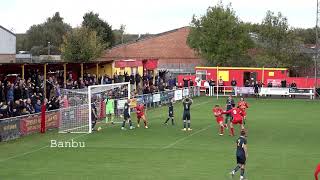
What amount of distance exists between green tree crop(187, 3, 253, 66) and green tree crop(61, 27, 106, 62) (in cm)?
1345

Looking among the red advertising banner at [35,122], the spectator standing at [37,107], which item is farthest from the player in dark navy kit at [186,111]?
the spectator standing at [37,107]

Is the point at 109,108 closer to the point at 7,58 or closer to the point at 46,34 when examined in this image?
the point at 7,58

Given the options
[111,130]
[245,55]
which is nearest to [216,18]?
[245,55]

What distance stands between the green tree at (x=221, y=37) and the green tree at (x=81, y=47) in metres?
13.5

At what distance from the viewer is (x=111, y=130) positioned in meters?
35.7

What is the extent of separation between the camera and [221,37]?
259 ft

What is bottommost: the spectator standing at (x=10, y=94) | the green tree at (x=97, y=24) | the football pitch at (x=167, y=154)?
the football pitch at (x=167, y=154)

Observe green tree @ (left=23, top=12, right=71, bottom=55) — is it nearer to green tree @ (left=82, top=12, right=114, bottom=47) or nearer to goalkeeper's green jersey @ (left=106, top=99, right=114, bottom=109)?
green tree @ (left=82, top=12, right=114, bottom=47)

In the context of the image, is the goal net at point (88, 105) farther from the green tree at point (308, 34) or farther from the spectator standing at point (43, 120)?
the green tree at point (308, 34)

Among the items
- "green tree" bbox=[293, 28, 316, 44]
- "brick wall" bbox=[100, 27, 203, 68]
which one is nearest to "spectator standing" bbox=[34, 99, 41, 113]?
"brick wall" bbox=[100, 27, 203, 68]

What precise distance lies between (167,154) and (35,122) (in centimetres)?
1077

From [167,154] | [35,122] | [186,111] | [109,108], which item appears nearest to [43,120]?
[35,122]

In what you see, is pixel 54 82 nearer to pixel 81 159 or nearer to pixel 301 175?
pixel 81 159

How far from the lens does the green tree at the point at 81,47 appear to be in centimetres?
7875
